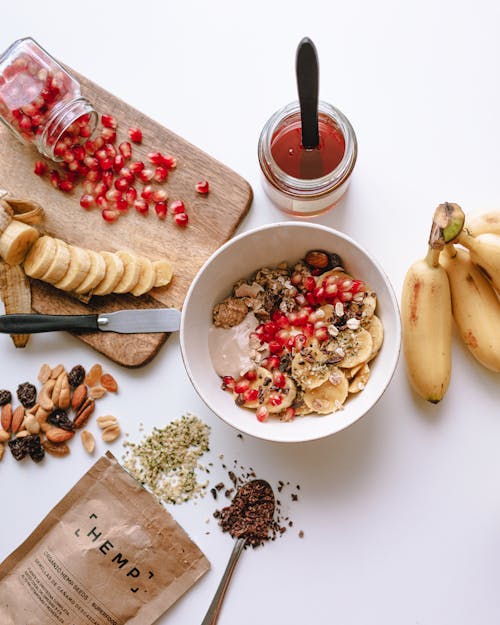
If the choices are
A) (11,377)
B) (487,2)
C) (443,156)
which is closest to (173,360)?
(11,377)

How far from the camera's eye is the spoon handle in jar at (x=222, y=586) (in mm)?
1823

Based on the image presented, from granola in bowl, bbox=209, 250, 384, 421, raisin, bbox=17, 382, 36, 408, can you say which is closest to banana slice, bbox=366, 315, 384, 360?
granola in bowl, bbox=209, 250, 384, 421

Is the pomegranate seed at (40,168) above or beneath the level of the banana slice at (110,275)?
above

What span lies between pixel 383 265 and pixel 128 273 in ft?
2.40

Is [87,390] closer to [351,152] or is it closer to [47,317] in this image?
[47,317]

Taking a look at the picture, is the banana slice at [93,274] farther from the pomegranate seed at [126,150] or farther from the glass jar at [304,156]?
the glass jar at [304,156]

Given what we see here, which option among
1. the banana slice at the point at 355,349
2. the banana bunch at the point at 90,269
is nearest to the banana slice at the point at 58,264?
the banana bunch at the point at 90,269

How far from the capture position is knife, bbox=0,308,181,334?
5.97 feet

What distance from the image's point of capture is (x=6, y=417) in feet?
6.29

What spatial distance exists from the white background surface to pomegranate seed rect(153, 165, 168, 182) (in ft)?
0.44

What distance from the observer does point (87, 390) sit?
1904mm

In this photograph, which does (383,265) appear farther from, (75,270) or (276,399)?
(75,270)

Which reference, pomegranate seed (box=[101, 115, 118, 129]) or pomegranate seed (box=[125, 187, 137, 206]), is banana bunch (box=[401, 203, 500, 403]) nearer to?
pomegranate seed (box=[125, 187, 137, 206])

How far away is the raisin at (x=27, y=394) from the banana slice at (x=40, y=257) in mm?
350
